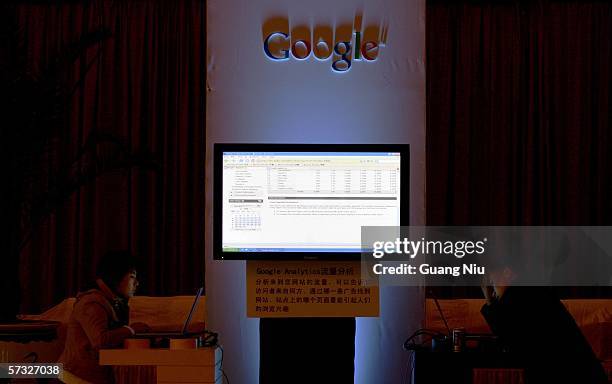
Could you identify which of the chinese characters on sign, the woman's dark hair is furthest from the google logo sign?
the woman's dark hair

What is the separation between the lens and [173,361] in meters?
2.77

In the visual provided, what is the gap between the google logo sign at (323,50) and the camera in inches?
134

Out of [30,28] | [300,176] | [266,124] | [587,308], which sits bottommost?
[587,308]

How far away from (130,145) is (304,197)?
302 centimetres

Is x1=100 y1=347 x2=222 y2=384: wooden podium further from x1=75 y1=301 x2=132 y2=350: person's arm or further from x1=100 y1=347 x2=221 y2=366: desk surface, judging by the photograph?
x1=75 y1=301 x2=132 y2=350: person's arm

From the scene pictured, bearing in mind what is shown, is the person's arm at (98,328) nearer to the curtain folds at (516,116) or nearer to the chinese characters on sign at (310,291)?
the chinese characters on sign at (310,291)

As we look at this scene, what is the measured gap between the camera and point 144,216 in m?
5.71

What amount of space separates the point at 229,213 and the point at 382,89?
0.98 m

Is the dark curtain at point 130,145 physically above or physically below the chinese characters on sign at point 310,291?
above

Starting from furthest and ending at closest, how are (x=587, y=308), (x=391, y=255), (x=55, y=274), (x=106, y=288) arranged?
(x=55, y=274)
(x=587, y=308)
(x=106, y=288)
(x=391, y=255)

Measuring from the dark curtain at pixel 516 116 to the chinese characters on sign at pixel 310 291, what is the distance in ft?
9.07

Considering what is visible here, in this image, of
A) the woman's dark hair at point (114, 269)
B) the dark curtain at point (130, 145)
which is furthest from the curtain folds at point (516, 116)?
the woman's dark hair at point (114, 269)

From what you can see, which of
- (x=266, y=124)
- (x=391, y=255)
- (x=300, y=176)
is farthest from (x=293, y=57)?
(x=391, y=255)

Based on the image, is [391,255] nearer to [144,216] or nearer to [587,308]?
[587,308]
